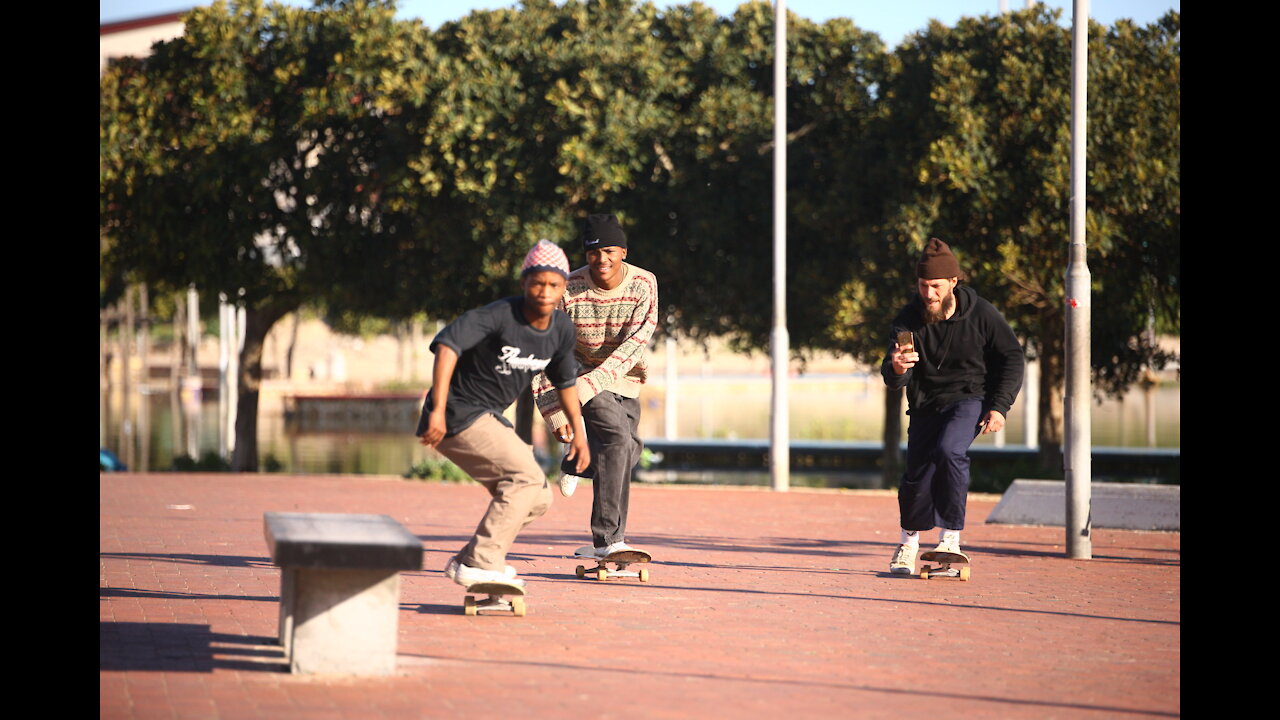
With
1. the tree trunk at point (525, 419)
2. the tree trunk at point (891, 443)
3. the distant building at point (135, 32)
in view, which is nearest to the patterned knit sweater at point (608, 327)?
the tree trunk at point (525, 419)

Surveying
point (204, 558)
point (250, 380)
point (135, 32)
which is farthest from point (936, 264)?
point (135, 32)

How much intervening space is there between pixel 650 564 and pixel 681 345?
14.7m

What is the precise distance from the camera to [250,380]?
22812mm

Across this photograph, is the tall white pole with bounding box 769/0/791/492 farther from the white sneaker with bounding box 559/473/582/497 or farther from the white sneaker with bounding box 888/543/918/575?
the white sneaker with bounding box 559/473/582/497

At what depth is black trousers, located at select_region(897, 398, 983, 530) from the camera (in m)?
8.38

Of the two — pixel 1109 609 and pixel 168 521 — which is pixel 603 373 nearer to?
pixel 1109 609

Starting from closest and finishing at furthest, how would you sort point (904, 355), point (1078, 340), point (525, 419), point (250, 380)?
point (904, 355) < point (1078, 340) < point (525, 419) < point (250, 380)

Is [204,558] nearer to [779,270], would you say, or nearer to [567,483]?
[567,483]

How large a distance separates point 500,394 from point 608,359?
159 centimetres

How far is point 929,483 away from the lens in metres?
8.52

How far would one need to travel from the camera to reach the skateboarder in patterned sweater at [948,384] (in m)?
8.38

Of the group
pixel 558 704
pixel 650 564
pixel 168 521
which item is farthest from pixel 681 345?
pixel 558 704
